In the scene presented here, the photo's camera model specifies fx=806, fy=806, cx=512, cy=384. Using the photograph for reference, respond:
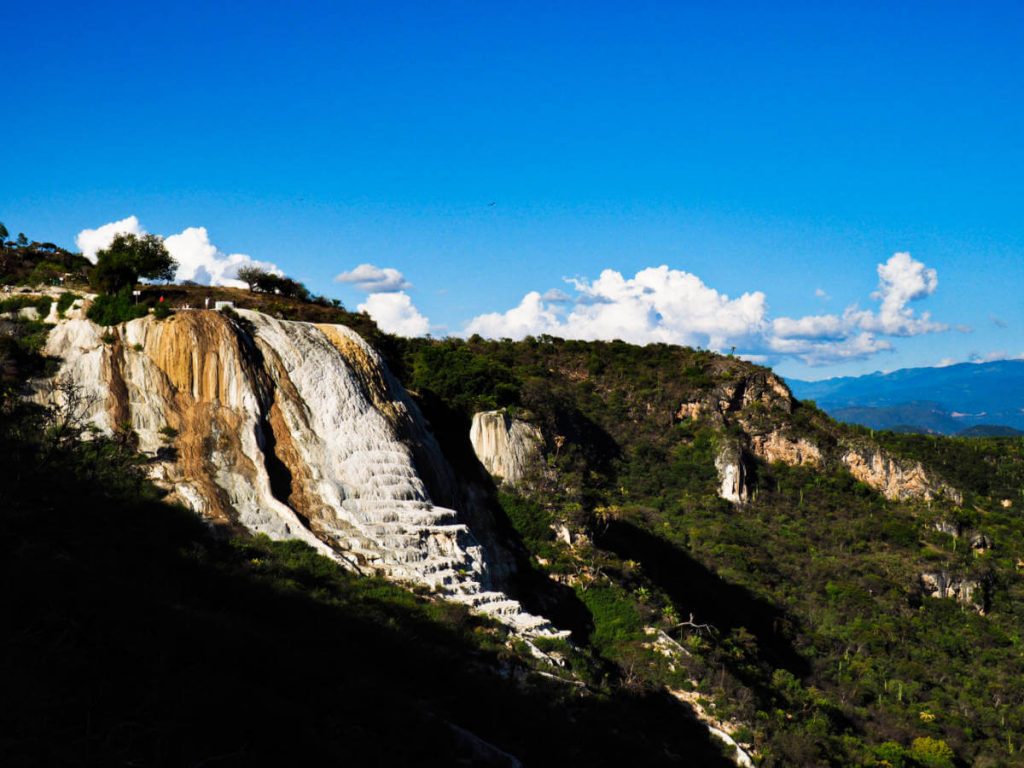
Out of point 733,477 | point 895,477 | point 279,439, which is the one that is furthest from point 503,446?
point 895,477

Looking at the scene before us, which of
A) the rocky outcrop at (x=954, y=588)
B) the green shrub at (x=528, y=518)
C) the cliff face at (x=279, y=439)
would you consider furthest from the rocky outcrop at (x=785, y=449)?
the cliff face at (x=279, y=439)

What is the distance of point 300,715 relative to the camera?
14.9 m

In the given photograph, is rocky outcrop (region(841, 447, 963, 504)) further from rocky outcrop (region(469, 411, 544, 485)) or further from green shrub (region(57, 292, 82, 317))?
green shrub (region(57, 292, 82, 317))

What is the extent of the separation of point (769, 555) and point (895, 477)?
724 inches

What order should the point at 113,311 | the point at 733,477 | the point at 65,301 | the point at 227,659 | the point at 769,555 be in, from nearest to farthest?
the point at 227,659 < the point at 113,311 < the point at 65,301 < the point at 769,555 < the point at 733,477

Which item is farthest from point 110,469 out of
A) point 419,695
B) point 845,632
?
point 845,632

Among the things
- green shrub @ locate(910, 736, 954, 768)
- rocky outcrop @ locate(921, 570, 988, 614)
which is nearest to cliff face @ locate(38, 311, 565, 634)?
green shrub @ locate(910, 736, 954, 768)

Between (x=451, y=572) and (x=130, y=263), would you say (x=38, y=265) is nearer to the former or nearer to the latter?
(x=130, y=263)

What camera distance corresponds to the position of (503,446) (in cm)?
4372

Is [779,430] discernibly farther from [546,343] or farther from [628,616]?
[628,616]

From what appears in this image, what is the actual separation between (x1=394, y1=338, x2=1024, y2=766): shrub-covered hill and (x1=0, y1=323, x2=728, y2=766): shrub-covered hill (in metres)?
6.46

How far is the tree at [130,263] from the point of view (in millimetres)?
39219

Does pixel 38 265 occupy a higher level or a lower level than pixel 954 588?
higher

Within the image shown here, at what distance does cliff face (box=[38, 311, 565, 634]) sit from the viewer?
2892 cm
